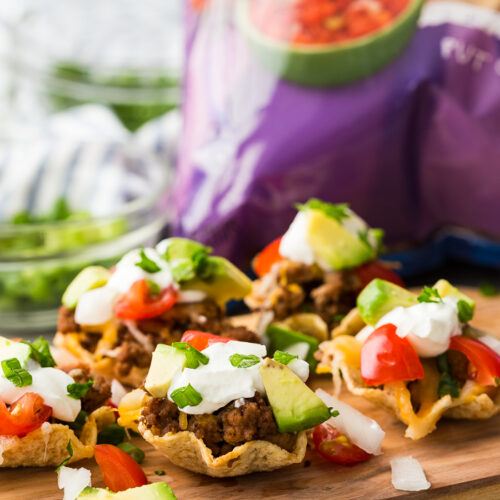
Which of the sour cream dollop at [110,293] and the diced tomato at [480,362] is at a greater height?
the diced tomato at [480,362]

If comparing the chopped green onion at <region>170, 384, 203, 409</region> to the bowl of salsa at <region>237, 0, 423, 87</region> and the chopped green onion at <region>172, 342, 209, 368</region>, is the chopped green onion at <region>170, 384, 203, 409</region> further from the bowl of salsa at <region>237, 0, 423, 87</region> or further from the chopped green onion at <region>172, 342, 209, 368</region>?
the bowl of salsa at <region>237, 0, 423, 87</region>

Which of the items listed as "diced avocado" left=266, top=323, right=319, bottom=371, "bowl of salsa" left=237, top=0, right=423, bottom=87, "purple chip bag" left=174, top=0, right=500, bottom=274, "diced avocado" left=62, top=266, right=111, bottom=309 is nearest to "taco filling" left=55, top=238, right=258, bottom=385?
"diced avocado" left=62, top=266, right=111, bottom=309

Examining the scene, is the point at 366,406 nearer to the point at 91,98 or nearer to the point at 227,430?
the point at 227,430

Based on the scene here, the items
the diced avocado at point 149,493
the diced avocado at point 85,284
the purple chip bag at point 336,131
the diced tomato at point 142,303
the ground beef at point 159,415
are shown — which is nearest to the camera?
the diced avocado at point 149,493

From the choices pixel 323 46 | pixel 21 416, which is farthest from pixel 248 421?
pixel 323 46

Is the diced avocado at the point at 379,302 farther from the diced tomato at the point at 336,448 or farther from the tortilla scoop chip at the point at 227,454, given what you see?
the tortilla scoop chip at the point at 227,454

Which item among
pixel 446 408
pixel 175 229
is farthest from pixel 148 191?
pixel 446 408

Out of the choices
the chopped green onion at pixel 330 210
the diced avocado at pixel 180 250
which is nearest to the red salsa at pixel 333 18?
the chopped green onion at pixel 330 210
